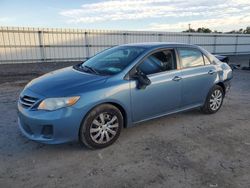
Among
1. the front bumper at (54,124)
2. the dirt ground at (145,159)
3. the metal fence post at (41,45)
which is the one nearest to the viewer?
the dirt ground at (145,159)

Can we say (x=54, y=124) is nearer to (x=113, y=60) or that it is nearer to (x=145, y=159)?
(x=145, y=159)

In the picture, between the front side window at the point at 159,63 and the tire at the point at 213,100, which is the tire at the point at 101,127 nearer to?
the front side window at the point at 159,63

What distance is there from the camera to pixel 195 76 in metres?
4.82

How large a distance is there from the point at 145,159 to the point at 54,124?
1378 millimetres

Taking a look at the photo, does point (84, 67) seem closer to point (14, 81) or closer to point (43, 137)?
point (43, 137)

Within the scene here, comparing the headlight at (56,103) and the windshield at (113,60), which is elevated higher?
the windshield at (113,60)

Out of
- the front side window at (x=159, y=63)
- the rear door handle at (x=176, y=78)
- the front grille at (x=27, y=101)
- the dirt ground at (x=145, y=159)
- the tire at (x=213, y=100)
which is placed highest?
the front side window at (x=159, y=63)

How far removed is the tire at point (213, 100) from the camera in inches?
207

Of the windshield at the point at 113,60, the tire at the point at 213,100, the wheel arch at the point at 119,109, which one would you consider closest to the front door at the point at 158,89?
the wheel arch at the point at 119,109

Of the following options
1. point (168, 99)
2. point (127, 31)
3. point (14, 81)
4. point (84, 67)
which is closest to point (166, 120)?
point (168, 99)

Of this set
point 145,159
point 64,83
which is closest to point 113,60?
point 64,83

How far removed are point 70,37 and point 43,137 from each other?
546 inches

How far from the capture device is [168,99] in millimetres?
4434

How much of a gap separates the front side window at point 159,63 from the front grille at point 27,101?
5.78 ft
